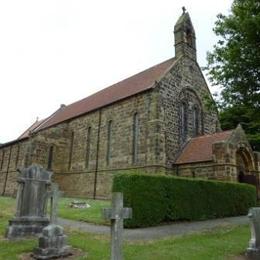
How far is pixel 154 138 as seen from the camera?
66.4 ft

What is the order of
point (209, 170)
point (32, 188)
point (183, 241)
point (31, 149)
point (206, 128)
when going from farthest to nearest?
point (31, 149)
point (206, 128)
point (209, 170)
point (32, 188)
point (183, 241)

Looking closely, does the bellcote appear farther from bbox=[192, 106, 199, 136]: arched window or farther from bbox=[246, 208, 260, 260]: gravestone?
bbox=[246, 208, 260, 260]: gravestone

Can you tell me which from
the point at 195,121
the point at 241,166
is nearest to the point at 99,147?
the point at 195,121

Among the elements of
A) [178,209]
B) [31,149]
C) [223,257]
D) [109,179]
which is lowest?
[223,257]

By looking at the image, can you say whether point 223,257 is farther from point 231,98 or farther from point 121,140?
point 121,140

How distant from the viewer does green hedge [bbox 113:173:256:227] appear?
12.6 meters

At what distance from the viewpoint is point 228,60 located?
49.7 feet

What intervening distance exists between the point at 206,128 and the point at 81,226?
16.1m

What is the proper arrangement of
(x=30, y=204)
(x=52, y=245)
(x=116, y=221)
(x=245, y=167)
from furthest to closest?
(x=245, y=167) → (x=30, y=204) → (x=52, y=245) → (x=116, y=221)

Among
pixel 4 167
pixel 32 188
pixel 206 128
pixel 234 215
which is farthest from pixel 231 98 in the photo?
pixel 4 167

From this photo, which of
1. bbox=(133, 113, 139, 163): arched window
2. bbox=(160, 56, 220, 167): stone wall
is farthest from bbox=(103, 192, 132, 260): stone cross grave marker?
bbox=(133, 113, 139, 163): arched window

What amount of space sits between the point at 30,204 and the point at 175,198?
640 cm

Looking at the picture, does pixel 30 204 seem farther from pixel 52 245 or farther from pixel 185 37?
pixel 185 37

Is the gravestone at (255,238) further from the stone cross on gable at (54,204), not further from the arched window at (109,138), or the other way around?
the arched window at (109,138)
